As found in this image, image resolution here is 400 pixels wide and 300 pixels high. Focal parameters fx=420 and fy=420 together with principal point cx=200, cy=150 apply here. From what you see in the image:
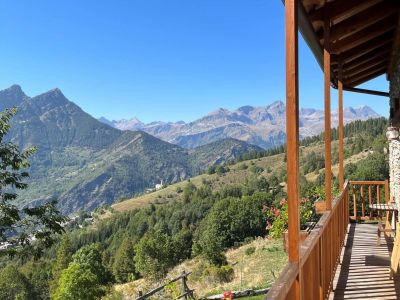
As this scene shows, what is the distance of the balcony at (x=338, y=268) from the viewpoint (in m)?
2.48

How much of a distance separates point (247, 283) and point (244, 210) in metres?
40.2

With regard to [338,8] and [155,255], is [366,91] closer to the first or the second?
[338,8]

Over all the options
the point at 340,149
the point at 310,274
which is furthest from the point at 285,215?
the point at 310,274

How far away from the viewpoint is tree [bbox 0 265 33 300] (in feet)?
159

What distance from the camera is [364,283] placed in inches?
185

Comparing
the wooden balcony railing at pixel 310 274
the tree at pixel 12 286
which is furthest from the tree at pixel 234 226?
the wooden balcony railing at pixel 310 274

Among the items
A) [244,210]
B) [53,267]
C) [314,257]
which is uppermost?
[314,257]

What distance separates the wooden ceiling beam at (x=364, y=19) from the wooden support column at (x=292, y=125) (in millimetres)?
2988

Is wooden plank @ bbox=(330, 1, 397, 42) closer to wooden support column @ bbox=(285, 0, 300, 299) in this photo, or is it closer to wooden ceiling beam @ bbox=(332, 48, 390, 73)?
wooden ceiling beam @ bbox=(332, 48, 390, 73)

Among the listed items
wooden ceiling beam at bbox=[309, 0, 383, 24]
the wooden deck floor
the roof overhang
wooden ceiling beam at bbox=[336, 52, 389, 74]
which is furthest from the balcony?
wooden ceiling beam at bbox=[336, 52, 389, 74]

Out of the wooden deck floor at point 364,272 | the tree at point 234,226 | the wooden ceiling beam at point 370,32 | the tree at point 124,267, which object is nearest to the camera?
the wooden deck floor at point 364,272

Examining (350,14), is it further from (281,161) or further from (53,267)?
(281,161)

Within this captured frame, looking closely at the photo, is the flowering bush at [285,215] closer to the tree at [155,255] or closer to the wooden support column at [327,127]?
the wooden support column at [327,127]

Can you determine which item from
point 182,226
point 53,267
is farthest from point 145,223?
point 53,267
